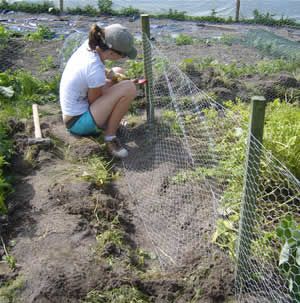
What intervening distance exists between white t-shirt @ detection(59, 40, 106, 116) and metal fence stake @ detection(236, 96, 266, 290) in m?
2.06

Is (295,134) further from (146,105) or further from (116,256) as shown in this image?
(146,105)

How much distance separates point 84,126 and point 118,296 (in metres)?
2.12

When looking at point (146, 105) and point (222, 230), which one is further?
point (146, 105)

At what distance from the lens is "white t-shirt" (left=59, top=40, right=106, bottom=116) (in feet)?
13.5

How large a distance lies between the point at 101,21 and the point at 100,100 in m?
5.91

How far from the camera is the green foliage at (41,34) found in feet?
25.1

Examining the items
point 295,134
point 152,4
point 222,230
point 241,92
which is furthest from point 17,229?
point 152,4

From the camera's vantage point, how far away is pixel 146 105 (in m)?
4.96

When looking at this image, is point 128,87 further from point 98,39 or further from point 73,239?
point 73,239

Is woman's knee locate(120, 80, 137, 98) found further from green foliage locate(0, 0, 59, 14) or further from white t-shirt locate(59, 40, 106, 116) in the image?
green foliage locate(0, 0, 59, 14)

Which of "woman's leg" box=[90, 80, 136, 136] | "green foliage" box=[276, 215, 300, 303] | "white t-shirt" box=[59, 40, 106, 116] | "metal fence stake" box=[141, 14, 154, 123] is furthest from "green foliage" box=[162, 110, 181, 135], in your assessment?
"green foliage" box=[276, 215, 300, 303]

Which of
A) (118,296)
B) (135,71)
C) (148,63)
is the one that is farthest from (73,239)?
(135,71)

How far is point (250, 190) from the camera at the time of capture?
2.51 meters

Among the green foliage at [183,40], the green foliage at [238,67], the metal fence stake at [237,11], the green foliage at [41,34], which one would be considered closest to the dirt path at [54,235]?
the green foliage at [238,67]
